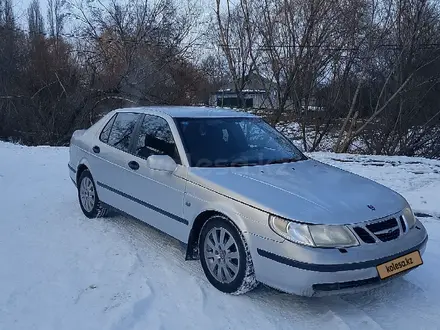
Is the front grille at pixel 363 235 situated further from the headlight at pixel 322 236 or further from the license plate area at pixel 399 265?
the license plate area at pixel 399 265

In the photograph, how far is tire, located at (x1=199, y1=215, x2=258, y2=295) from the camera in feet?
11.5

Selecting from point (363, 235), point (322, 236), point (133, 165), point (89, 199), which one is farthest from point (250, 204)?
point (89, 199)

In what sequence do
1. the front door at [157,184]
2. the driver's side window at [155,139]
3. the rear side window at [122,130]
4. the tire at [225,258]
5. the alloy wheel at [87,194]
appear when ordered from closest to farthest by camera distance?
the tire at [225,258] → the front door at [157,184] → the driver's side window at [155,139] → the rear side window at [122,130] → the alloy wheel at [87,194]

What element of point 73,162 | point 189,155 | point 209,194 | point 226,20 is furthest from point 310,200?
point 226,20

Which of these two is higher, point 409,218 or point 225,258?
point 409,218

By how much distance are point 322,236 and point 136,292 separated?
153 centimetres

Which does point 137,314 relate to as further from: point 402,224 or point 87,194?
point 87,194

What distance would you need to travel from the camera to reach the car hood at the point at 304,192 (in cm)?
333

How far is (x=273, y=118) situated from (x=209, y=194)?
14151 millimetres

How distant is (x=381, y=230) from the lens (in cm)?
337

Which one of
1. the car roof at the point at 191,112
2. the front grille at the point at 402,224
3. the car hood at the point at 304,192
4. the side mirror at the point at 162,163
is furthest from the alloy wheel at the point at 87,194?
the front grille at the point at 402,224

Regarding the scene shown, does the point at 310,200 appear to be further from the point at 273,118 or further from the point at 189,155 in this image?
the point at 273,118

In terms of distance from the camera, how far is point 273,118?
695 inches

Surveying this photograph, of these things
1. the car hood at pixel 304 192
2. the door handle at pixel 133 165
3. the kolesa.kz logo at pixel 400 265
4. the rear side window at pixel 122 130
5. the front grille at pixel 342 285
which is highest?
the rear side window at pixel 122 130
